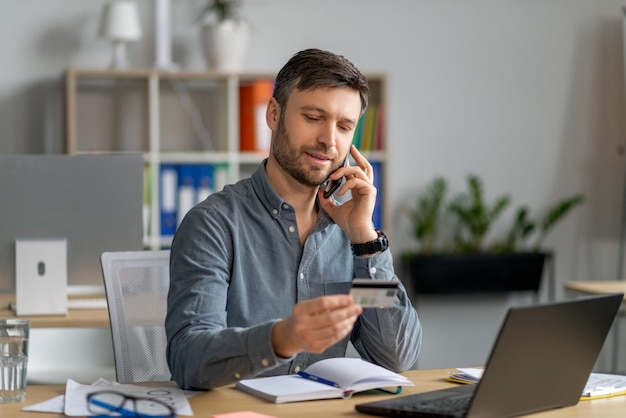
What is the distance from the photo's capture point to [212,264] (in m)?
1.84

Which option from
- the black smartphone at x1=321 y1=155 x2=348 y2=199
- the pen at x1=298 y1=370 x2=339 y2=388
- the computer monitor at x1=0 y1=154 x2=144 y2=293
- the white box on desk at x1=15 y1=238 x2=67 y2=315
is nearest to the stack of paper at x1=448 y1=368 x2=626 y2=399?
the pen at x1=298 y1=370 x2=339 y2=388

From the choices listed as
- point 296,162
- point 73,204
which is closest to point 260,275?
point 296,162

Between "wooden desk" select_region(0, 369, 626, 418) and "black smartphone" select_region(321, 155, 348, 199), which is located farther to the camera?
"black smartphone" select_region(321, 155, 348, 199)

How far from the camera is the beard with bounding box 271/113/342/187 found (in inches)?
76.8

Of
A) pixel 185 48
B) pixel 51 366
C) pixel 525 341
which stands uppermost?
pixel 185 48

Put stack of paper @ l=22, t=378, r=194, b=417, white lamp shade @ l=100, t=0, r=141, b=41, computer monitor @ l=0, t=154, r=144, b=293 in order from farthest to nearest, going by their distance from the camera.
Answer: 1. white lamp shade @ l=100, t=0, r=141, b=41
2. computer monitor @ l=0, t=154, r=144, b=293
3. stack of paper @ l=22, t=378, r=194, b=417

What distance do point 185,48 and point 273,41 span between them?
428 mm

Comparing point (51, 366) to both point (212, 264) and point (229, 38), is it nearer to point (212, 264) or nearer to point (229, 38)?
point (212, 264)

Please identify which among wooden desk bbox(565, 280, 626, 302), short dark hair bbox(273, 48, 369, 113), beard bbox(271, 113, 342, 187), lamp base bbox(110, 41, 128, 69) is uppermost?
lamp base bbox(110, 41, 128, 69)

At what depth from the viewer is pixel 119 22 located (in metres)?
4.29

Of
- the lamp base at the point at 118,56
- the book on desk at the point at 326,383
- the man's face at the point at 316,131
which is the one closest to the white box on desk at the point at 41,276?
the man's face at the point at 316,131

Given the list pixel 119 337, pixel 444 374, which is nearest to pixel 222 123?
pixel 119 337

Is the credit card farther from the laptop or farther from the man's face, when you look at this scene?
the man's face

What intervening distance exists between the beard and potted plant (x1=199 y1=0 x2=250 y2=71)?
2.49 meters
